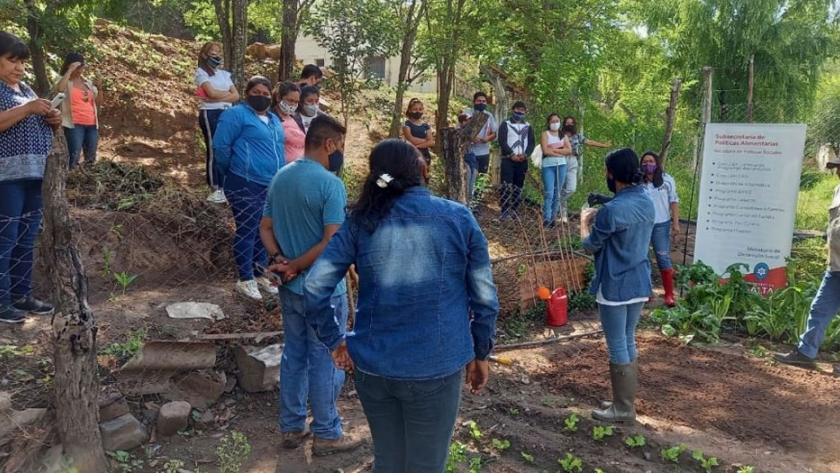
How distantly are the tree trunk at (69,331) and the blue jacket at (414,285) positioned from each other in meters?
1.50

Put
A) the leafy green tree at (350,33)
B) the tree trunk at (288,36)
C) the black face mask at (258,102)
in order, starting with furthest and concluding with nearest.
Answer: the tree trunk at (288,36) → the leafy green tree at (350,33) → the black face mask at (258,102)

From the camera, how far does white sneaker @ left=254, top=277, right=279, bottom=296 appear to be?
5.21 metres

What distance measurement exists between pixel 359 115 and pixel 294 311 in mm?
10247

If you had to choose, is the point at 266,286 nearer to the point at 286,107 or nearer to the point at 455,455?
the point at 286,107

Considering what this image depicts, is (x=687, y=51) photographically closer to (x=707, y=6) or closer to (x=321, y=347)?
(x=707, y=6)

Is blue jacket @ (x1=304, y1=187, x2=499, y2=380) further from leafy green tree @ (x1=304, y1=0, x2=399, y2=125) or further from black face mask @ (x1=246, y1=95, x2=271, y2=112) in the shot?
leafy green tree @ (x1=304, y1=0, x2=399, y2=125)

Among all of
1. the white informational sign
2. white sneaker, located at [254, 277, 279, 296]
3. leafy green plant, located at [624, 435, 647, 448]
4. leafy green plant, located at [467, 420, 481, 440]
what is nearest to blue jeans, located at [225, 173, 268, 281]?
white sneaker, located at [254, 277, 279, 296]

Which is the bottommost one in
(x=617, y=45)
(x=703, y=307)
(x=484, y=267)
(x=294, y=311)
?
(x=703, y=307)

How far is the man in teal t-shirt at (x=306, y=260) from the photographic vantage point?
10.9ft

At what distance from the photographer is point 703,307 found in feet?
20.7

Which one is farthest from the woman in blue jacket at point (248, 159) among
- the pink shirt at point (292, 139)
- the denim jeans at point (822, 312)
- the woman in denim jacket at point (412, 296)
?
the denim jeans at point (822, 312)

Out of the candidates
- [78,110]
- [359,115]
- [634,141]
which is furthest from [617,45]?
[78,110]

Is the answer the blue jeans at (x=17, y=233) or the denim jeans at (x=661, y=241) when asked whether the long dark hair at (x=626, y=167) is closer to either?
the denim jeans at (x=661, y=241)

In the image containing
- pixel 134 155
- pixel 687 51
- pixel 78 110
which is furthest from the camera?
pixel 687 51
